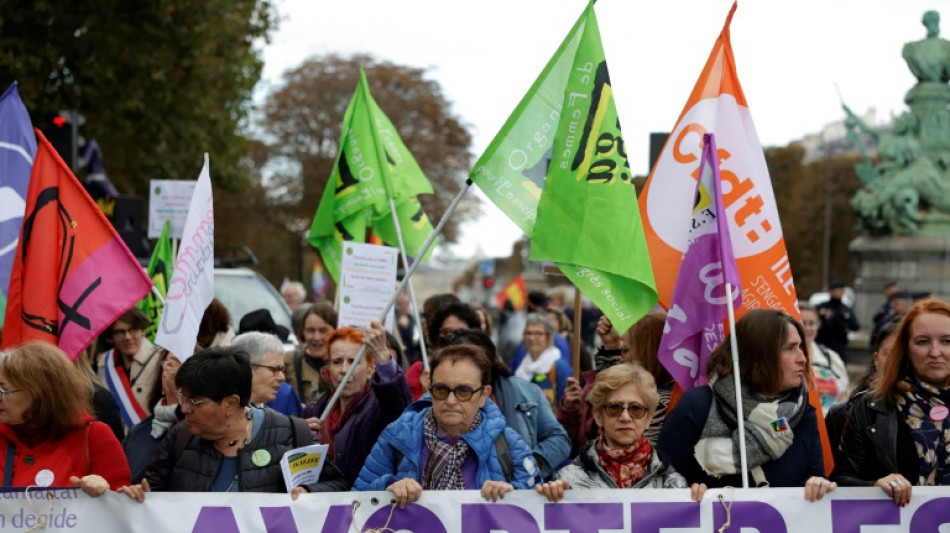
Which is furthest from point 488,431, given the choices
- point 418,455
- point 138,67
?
point 138,67

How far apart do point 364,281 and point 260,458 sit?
11.0 ft

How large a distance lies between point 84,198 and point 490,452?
2.52m

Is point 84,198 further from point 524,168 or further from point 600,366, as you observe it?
point 600,366

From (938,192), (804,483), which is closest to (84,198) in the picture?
(804,483)

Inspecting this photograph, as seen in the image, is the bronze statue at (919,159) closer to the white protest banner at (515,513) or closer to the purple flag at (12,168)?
the purple flag at (12,168)

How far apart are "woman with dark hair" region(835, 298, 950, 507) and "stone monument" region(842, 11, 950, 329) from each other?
19.6 meters

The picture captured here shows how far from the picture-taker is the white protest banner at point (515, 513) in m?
4.82

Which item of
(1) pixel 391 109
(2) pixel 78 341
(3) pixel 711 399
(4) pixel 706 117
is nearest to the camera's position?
(3) pixel 711 399

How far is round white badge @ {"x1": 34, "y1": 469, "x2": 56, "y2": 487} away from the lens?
187 inches

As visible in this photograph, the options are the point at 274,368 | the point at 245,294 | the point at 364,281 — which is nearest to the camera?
the point at 274,368

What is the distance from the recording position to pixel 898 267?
24.3 meters

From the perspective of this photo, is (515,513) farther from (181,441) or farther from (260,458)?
(181,441)

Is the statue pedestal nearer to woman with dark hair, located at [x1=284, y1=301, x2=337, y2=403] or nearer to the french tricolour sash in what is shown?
woman with dark hair, located at [x1=284, y1=301, x2=337, y2=403]

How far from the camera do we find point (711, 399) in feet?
17.3
